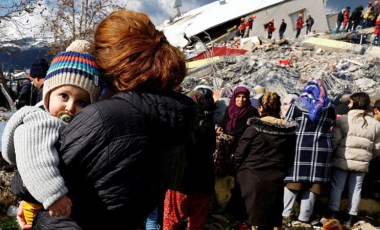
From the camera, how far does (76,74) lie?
1480 millimetres

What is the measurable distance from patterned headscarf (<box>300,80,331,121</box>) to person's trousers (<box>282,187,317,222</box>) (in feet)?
3.13

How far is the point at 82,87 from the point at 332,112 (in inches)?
146

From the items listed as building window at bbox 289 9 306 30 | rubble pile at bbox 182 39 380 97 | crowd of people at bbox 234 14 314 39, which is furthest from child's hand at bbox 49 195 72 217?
building window at bbox 289 9 306 30

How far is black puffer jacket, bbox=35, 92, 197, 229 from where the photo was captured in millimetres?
1257

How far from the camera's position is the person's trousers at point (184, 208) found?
358 centimetres

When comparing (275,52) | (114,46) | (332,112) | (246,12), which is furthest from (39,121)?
(246,12)

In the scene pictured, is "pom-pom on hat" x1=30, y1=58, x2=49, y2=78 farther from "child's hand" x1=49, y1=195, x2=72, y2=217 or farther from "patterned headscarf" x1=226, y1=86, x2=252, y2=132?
"child's hand" x1=49, y1=195, x2=72, y2=217

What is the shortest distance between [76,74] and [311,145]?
363cm

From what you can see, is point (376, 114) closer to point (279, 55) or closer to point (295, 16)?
point (279, 55)

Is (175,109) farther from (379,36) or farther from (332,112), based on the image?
(379,36)

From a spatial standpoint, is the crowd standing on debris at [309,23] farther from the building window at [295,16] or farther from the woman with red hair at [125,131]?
the woman with red hair at [125,131]

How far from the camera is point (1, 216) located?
4.25 m

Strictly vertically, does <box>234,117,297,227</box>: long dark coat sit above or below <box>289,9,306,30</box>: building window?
below

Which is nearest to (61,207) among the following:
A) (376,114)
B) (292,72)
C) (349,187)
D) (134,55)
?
(134,55)
